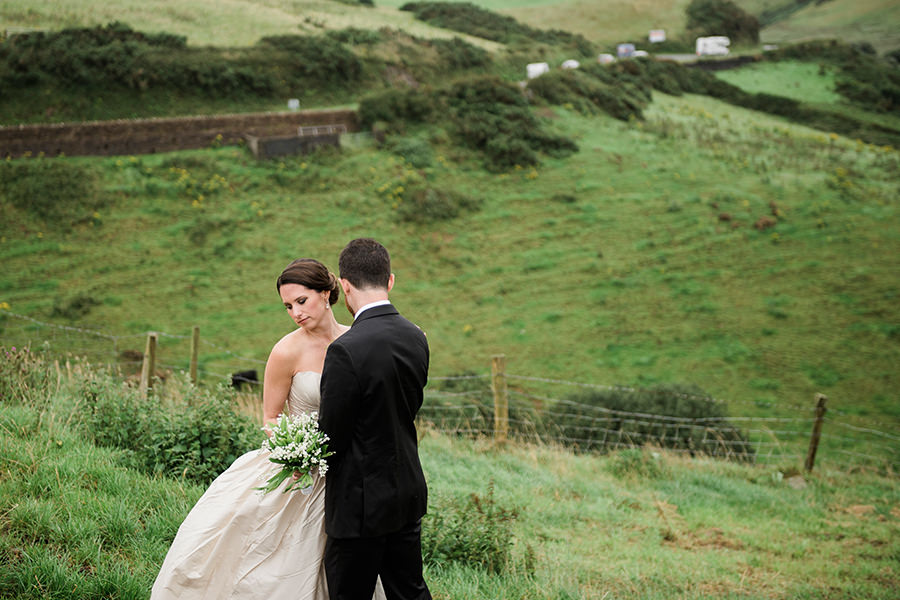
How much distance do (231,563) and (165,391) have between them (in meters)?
5.72

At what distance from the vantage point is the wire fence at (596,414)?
11.6m

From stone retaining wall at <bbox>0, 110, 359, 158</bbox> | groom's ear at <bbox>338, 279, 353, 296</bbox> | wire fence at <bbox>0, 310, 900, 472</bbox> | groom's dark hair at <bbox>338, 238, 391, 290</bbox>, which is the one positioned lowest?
wire fence at <bbox>0, 310, 900, 472</bbox>

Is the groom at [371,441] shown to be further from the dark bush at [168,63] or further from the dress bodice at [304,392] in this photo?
the dark bush at [168,63]

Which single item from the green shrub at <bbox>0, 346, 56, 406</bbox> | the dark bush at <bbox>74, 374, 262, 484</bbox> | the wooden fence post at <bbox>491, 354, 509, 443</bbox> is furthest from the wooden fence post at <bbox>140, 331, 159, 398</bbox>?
the wooden fence post at <bbox>491, 354, 509, 443</bbox>

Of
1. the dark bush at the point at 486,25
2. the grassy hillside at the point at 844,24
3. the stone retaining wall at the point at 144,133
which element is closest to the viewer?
the stone retaining wall at the point at 144,133

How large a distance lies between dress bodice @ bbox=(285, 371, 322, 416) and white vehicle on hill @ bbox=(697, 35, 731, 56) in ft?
166

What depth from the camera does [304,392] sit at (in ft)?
9.98

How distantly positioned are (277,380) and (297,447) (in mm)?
582

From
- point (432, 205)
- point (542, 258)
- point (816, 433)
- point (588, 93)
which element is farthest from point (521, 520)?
point (588, 93)

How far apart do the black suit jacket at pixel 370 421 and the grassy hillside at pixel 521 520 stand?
4.75ft

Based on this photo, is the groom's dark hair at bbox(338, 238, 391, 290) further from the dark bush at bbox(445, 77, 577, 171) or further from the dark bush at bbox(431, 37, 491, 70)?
the dark bush at bbox(431, 37, 491, 70)

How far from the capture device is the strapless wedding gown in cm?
272

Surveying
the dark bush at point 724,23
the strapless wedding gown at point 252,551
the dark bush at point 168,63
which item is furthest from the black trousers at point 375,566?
the dark bush at point 724,23

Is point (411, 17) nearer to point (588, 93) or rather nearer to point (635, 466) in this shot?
point (588, 93)
